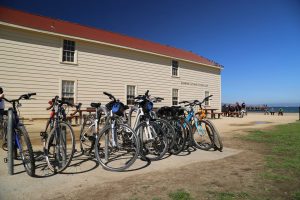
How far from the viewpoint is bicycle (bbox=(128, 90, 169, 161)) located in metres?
5.09

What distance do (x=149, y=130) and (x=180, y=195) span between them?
199 centimetres

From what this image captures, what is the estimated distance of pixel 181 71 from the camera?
21531mm

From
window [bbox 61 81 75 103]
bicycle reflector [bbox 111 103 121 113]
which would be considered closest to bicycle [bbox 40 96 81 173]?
bicycle reflector [bbox 111 103 121 113]

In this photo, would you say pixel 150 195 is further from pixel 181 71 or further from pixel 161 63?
pixel 181 71

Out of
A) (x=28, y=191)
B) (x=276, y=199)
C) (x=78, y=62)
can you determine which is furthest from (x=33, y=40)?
(x=276, y=199)

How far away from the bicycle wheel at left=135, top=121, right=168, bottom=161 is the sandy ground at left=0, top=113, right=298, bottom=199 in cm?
22

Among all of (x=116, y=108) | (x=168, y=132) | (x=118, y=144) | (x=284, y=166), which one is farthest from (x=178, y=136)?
(x=284, y=166)

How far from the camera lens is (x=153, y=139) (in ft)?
16.6

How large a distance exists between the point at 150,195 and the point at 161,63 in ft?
56.5

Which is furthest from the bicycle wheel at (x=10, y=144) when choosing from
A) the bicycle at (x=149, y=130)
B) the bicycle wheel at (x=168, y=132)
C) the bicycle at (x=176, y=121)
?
the bicycle at (x=176, y=121)

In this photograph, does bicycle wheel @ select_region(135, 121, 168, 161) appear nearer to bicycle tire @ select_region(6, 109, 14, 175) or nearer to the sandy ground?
the sandy ground

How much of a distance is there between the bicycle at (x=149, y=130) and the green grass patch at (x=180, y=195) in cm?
176

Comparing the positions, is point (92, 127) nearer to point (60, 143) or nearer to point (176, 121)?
point (60, 143)

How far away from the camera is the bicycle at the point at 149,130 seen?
5090mm
